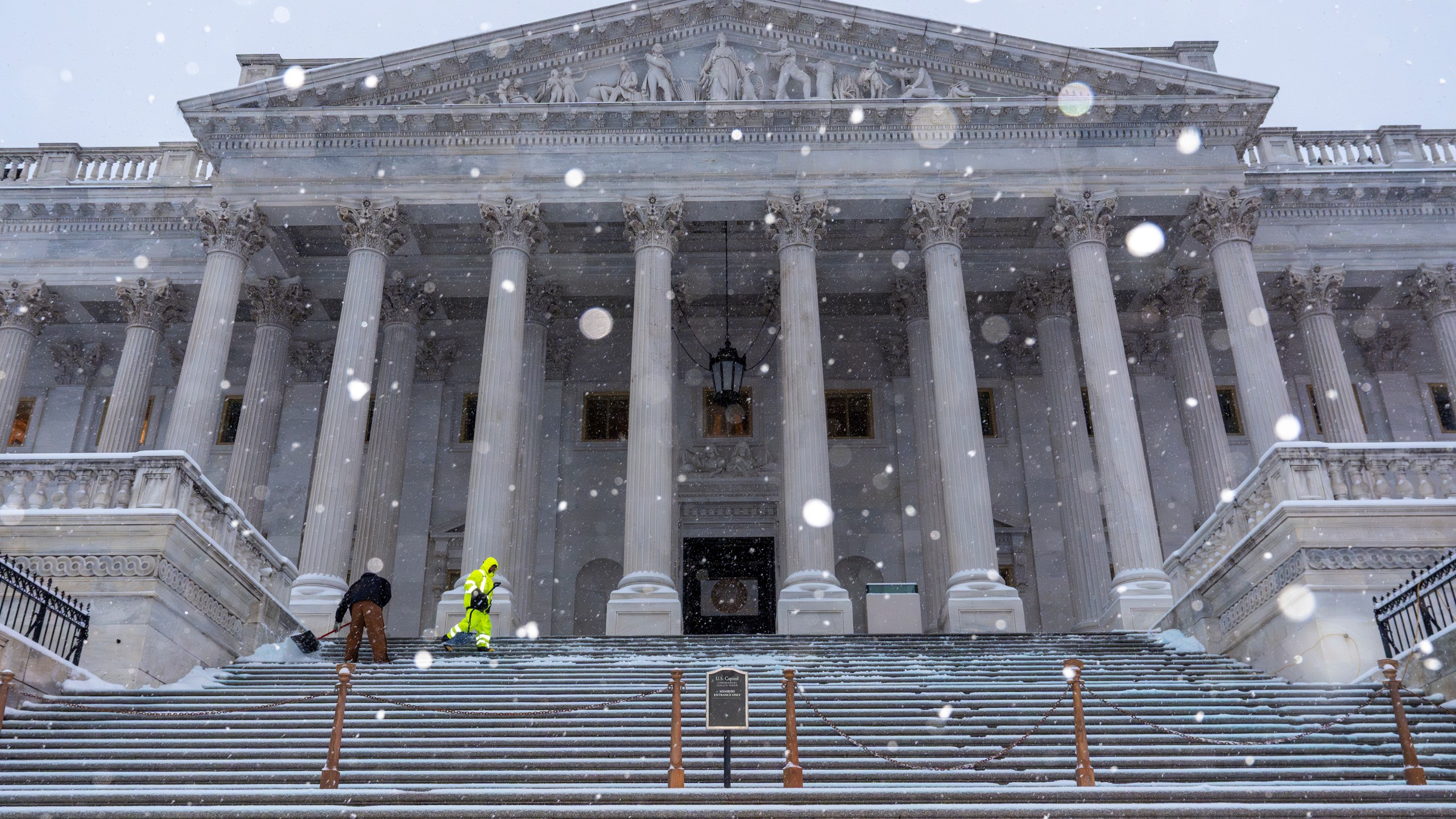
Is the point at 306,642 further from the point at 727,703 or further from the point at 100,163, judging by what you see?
the point at 100,163

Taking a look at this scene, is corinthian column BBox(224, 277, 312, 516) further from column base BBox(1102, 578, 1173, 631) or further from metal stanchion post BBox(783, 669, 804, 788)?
metal stanchion post BBox(783, 669, 804, 788)

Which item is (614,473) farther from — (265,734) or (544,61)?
(265,734)

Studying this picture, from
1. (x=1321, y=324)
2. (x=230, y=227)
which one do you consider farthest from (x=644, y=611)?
(x=1321, y=324)

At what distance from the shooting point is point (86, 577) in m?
14.4

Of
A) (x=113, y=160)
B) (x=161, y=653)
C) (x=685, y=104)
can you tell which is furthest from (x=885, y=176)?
(x=113, y=160)

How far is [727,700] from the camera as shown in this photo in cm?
949

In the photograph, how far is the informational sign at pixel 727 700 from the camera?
9398 millimetres

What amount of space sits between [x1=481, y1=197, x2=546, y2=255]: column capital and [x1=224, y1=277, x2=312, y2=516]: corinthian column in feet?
20.2

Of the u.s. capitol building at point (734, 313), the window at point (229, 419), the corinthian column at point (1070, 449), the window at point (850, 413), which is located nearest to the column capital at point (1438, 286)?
the u.s. capitol building at point (734, 313)

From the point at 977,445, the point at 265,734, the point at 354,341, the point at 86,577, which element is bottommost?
the point at 265,734

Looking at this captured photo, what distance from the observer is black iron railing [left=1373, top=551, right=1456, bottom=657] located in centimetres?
1217

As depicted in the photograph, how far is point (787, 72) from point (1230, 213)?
10107mm

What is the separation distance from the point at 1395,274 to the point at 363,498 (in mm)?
Answer: 25589

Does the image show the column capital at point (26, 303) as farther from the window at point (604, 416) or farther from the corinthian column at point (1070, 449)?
the corinthian column at point (1070, 449)
